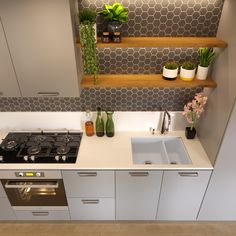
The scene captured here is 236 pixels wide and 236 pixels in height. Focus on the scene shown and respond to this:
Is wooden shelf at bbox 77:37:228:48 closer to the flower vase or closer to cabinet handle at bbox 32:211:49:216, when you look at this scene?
the flower vase

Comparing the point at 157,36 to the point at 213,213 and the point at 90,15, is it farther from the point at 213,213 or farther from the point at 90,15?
the point at 213,213

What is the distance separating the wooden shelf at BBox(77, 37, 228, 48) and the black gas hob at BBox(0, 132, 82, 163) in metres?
1.02

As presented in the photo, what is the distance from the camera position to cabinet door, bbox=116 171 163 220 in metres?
1.87

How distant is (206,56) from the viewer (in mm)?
1748

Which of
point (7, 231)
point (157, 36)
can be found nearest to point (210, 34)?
point (157, 36)

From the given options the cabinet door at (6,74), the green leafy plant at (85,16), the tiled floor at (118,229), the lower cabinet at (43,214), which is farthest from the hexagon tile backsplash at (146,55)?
the tiled floor at (118,229)

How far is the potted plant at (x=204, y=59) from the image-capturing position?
174 centimetres

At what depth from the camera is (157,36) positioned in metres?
1.82

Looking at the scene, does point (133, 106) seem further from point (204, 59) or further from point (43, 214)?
point (43, 214)

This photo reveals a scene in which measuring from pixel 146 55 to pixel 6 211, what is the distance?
2189 mm

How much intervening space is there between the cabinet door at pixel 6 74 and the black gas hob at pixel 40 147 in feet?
2.06

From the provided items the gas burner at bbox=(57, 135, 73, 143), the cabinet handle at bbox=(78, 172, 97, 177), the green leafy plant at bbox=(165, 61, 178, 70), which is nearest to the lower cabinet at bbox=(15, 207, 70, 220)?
the cabinet handle at bbox=(78, 172, 97, 177)

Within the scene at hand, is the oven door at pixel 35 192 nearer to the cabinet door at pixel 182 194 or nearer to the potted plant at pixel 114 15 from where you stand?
the cabinet door at pixel 182 194

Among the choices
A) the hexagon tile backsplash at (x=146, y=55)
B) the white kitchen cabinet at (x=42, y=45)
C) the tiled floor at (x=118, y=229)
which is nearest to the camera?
the white kitchen cabinet at (x=42, y=45)
